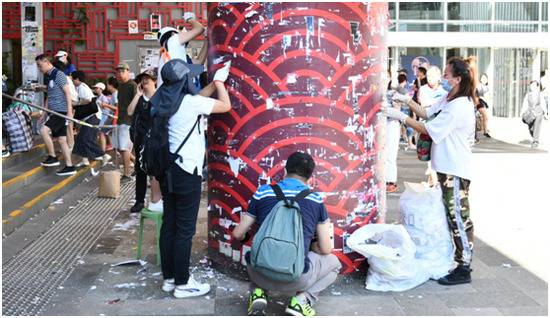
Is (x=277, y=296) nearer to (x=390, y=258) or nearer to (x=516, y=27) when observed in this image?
(x=390, y=258)

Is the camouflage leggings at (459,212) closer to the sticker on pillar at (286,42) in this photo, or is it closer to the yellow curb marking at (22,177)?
the sticker on pillar at (286,42)

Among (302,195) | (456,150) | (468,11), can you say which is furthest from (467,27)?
(302,195)

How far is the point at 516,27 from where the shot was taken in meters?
23.3

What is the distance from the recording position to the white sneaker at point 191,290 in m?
4.89

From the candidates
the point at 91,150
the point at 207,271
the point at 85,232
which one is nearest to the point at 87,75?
the point at 91,150

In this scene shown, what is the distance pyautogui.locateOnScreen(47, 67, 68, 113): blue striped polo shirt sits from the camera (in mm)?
9602

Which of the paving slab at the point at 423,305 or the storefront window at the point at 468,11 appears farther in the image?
the storefront window at the point at 468,11

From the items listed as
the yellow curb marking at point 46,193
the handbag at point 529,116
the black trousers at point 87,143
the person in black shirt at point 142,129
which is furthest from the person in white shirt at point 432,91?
the handbag at point 529,116

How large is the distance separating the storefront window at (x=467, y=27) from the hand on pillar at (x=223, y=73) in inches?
751

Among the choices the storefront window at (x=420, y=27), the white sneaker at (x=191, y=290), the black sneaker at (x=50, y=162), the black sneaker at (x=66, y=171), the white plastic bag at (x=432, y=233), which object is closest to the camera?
the white sneaker at (x=191, y=290)

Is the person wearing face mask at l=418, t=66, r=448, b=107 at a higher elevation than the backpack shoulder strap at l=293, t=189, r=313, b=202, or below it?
higher

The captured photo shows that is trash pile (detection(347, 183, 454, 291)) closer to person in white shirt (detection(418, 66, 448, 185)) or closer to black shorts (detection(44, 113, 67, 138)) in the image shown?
person in white shirt (detection(418, 66, 448, 185))

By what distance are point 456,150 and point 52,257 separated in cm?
359

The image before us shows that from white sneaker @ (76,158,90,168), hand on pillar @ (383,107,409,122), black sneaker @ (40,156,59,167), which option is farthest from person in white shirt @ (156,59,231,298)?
white sneaker @ (76,158,90,168)
